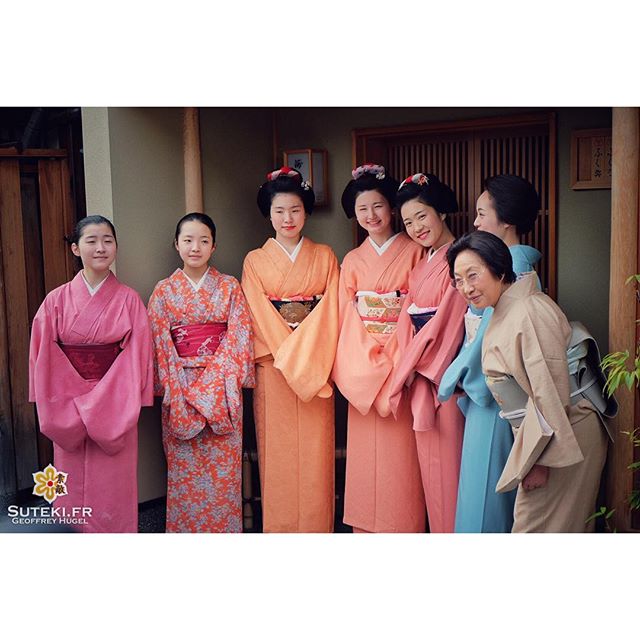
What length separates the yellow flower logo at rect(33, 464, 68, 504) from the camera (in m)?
4.27

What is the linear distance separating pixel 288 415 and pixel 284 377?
0.22 m

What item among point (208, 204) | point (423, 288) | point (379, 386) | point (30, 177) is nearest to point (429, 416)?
point (379, 386)

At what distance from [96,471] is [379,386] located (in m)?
1.50

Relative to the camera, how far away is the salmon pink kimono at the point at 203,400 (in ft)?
14.9

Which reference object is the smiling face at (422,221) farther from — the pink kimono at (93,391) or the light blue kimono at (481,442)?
the pink kimono at (93,391)

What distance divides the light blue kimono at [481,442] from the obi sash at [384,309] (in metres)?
0.52

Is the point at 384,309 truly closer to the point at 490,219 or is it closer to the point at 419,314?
the point at 419,314

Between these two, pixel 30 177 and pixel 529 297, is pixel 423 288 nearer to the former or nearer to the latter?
pixel 529 297

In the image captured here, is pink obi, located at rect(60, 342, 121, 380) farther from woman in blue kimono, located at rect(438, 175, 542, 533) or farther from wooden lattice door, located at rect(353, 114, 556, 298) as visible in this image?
wooden lattice door, located at rect(353, 114, 556, 298)

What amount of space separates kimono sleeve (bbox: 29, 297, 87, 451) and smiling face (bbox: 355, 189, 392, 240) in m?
1.67

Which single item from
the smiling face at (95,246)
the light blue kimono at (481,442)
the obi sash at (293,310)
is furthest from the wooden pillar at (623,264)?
the smiling face at (95,246)

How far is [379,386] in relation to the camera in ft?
14.5

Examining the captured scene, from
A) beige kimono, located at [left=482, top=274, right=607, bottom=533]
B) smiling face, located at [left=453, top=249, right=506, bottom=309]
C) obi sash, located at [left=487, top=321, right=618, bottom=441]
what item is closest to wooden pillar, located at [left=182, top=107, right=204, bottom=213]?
smiling face, located at [left=453, top=249, right=506, bottom=309]

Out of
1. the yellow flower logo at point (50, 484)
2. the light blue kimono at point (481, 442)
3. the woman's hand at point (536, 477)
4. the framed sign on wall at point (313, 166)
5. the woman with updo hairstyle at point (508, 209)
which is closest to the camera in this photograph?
the woman's hand at point (536, 477)
